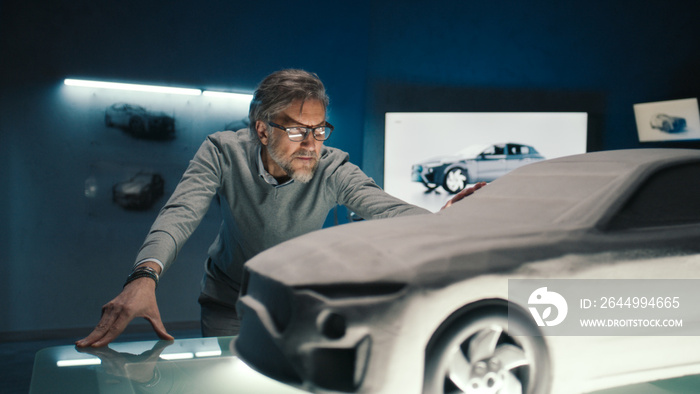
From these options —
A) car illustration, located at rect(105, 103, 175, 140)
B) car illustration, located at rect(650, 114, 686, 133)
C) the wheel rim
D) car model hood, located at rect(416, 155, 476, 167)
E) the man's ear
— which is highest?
car illustration, located at rect(105, 103, 175, 140)

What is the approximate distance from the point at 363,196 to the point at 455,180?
2.98 meters

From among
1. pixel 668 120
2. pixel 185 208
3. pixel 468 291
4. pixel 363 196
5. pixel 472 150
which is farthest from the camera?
pixel 472 150

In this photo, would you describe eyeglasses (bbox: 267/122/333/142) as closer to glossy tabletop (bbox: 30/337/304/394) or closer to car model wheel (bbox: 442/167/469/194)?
A: glossy tabletop (bbox: 30/337/304/394)

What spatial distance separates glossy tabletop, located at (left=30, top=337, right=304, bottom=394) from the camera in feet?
3.16

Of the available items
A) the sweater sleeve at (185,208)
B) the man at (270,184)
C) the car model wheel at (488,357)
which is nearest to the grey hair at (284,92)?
the man at (270,184)

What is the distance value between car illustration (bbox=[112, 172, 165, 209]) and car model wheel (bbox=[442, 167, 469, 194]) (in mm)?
2698

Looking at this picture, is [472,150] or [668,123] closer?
[668,123]

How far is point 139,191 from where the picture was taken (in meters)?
4.66

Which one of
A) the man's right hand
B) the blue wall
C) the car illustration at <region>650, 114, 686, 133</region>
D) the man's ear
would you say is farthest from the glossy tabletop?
the car illustration at <region>650, 114, 686, 133</region>

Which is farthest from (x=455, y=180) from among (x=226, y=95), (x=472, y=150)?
(x=226, y=95)

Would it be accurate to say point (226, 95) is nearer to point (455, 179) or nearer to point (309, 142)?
point (455, 179)

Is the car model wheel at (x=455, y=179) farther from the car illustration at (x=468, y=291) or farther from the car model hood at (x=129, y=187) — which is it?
the car illustration at (x=468, y=291)

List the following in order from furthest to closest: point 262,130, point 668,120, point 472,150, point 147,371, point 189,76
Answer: point 189,76 < point 472,150 < point 668,120 < point 262,130 < point 147,371

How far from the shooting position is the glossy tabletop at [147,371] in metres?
0.96
